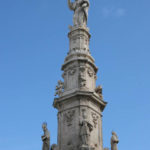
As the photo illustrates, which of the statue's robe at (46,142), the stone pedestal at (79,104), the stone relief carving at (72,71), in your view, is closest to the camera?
the stone pedestal at (79,104)

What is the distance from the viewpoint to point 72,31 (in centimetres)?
2428

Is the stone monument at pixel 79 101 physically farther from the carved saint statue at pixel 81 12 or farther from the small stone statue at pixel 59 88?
the carved saint statue at pixel 81 12

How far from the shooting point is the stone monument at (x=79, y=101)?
1959cm

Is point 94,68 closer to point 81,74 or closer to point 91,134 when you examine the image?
point 81,74

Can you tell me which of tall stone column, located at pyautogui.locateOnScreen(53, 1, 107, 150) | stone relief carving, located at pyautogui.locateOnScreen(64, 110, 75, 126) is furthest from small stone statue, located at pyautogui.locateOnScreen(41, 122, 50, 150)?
stone relief carving, located at pyautogui.locateOnScreen(64, 110, 75, 126)

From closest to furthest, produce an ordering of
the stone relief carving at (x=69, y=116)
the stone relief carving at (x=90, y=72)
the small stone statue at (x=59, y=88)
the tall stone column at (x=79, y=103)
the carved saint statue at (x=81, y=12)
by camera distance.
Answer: the tall stone column at (x=79, y=103) → the stone relief carving at (x=69, y=116) → the small stone statue at (x=59, y=88) → the stone relief carving at (x=90, y=72) → the carved saint statue at (x=81, y=12)

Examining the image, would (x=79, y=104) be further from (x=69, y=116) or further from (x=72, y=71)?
(x=72, y=71)

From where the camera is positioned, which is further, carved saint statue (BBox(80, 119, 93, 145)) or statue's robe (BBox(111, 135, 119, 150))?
statue's robe (BBox(111, 135, 119, 150))

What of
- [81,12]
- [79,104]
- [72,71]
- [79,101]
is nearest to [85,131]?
[79,104]

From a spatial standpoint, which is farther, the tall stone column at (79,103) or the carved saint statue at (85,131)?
the tall stone column at (79,103)

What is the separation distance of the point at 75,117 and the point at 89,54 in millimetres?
4899

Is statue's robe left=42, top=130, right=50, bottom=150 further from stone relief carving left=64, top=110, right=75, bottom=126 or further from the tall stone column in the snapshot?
stone relief carving left=64, top=110, right=75, bottom=126

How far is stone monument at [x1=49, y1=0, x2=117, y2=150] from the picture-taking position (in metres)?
19.6

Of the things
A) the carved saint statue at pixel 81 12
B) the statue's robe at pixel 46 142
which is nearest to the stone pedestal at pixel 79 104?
the statue's robe at pixel 46 142
